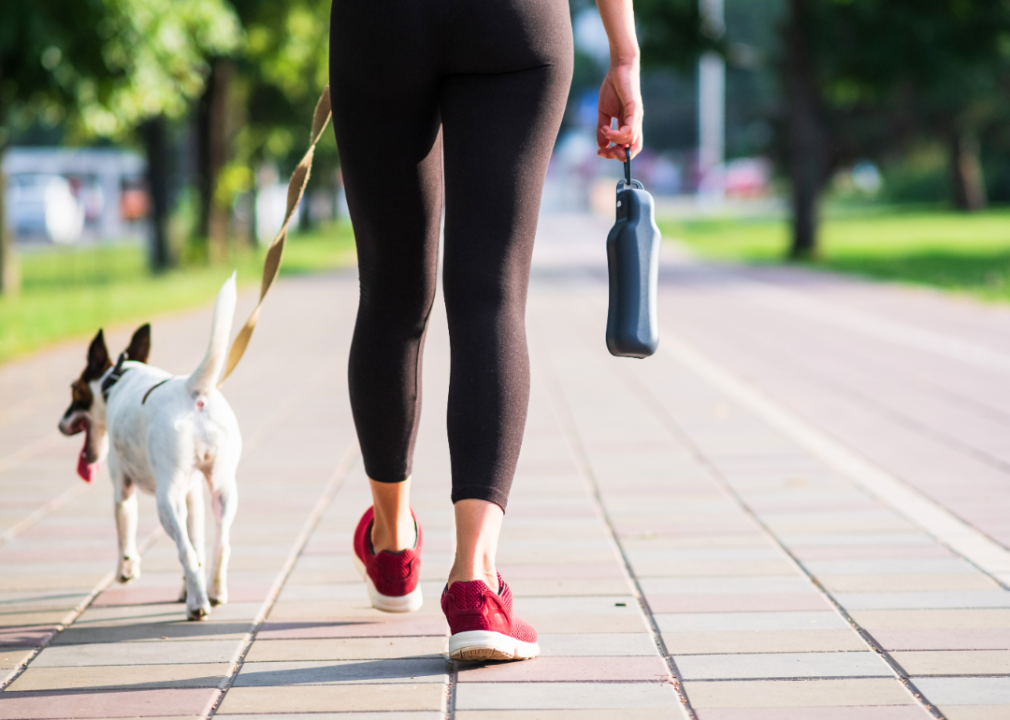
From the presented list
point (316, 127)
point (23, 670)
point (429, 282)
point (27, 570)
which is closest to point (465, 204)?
point (429, 282)

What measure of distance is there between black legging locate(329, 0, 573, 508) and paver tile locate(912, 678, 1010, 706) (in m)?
0.90

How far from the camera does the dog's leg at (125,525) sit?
121 inches

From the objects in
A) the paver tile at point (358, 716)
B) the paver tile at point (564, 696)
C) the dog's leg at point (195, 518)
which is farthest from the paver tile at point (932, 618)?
the dog's leg at point (195, 518)

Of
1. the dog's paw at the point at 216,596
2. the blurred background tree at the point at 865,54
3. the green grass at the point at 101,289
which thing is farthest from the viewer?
the blurred background tree at the point at 865,54

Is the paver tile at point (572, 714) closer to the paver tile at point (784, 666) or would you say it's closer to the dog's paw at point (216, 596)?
the paver tile at point (784, 666)

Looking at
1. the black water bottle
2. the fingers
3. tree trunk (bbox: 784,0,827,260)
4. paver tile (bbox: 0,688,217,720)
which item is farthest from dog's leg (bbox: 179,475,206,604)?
tree trunk (bbox: 784,0,827,260)

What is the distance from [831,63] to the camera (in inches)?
903

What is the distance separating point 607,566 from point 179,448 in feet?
4.06

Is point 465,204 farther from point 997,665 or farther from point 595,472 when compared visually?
point 595,472

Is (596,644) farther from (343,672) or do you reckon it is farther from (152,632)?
(152,632)

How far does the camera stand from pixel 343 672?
8.46 feet

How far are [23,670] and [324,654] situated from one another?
608mm

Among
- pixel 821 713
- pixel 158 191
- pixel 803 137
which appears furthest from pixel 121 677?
pixel 803 137

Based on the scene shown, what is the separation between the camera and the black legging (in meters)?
2.49
